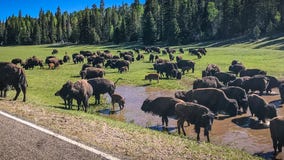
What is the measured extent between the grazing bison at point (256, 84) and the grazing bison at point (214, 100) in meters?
8.62

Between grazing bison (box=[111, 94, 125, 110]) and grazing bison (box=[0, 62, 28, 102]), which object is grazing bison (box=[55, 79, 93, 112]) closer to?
grazing bison (box=[111, 94, 125, 110])

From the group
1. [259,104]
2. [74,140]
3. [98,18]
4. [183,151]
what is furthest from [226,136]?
[98,18]

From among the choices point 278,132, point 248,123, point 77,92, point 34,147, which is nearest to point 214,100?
point 248,123

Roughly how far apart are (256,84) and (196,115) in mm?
15058

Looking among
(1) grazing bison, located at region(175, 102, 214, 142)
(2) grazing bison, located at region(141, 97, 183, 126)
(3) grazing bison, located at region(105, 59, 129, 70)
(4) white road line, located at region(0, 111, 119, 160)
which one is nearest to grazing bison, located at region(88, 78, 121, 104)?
(2) grazing bison, located at region(141, 97, 183, 126)

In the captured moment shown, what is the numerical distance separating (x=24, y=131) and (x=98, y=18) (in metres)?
129

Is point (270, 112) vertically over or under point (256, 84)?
under

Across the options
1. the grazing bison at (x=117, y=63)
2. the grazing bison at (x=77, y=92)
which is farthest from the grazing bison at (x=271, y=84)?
the grazing bison at (x=117, y=63)

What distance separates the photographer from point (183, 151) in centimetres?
1041

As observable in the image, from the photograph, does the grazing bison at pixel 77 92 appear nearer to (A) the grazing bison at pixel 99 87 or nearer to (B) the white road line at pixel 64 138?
(A) the grazing bison at pixel 99 87

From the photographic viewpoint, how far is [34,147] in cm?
971

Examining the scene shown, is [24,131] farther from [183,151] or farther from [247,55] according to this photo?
[247,55]

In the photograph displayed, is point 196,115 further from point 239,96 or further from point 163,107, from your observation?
point 239,96

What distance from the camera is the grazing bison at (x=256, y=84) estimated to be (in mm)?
30406
